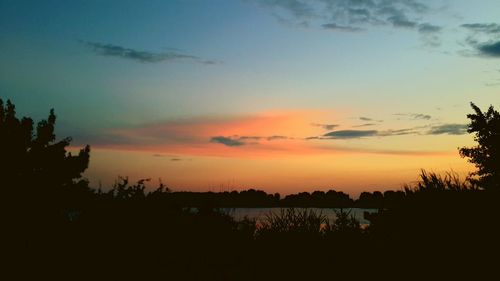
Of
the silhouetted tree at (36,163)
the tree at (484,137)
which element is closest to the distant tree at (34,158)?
the silhouetted tree at (36,163)

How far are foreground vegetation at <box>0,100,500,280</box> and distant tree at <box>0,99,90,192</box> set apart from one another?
2 cm

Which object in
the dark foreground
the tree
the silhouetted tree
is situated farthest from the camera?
the tree

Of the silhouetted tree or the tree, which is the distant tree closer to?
the silhouetted tree

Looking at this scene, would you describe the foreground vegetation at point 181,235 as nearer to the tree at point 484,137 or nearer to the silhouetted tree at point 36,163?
the silhouetted tree at point 36,163

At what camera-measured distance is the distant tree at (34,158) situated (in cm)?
1104

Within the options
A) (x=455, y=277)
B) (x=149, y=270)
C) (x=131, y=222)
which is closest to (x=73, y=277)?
(x=149, y=270)

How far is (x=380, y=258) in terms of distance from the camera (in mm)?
11125

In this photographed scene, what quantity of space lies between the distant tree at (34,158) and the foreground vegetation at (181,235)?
0.9 inches

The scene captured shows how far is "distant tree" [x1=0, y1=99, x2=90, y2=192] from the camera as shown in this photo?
36.2ft

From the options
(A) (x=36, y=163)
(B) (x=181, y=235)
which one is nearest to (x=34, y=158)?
(A) (x=36, y=163)

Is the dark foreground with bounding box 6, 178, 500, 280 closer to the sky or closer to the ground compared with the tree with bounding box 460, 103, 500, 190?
closer to the ground

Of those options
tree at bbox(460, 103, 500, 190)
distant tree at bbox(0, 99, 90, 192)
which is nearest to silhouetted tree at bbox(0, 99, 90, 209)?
distant tree at bbox(0, 99, 90, 192)

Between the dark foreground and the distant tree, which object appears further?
the distant tree

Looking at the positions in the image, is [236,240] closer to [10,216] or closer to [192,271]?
[192,271]
